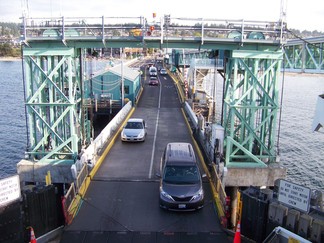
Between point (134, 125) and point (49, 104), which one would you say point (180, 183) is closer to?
point (49, 104)

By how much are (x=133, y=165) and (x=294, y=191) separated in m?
9.37

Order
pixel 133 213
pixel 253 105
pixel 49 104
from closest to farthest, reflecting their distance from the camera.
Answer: pixel 133 213, pixel 49 104, pixel 253 105

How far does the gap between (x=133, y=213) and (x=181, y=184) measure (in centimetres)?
191

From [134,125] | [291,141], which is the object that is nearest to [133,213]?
[134,125]

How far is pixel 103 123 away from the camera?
41562 millimetres

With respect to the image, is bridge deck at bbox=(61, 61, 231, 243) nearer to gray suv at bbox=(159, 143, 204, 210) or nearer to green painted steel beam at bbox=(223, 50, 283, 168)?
gray suv at bbox=(159, 143, 204, 210)

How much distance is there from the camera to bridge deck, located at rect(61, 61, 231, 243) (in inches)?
445

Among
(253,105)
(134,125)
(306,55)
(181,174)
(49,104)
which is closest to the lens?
(181,174)

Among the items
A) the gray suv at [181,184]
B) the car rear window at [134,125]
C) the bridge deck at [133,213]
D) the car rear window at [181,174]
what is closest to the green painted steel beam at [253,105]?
the bridge deck at [133,213]

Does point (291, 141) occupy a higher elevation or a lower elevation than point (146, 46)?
lower

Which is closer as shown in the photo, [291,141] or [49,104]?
[49,104]

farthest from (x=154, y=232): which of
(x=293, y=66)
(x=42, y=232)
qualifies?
(x=293, y=66)

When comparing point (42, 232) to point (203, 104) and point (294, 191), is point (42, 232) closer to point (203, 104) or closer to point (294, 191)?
point (294, 191)

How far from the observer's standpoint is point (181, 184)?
42.6 feet
